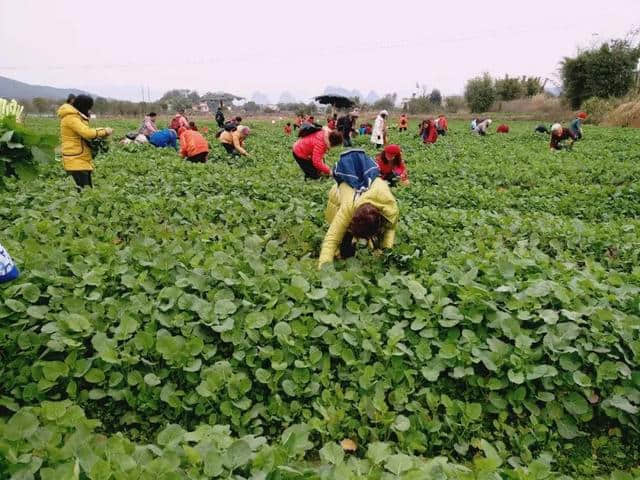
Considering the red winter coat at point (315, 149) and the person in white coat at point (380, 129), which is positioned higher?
the person in white coat at point (380, 129)

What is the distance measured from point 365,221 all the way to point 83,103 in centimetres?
453

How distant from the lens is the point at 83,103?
6.41m

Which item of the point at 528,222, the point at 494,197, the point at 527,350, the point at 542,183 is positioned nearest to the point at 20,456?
the point at 527,350

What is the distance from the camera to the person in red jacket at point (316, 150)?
7.46 m

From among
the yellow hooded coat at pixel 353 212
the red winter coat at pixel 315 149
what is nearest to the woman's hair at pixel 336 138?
the red winter coat at pixel 315 149

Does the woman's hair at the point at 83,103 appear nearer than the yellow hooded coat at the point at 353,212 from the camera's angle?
No

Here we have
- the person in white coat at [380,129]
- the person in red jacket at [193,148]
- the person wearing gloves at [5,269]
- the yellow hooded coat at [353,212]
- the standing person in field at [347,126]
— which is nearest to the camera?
the person wearing gloves at [5,269]

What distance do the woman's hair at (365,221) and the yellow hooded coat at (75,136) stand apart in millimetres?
4128

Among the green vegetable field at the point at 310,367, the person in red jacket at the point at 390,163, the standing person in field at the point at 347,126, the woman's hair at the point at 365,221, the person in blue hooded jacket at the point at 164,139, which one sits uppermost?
the standing person in field at the point at 347,126

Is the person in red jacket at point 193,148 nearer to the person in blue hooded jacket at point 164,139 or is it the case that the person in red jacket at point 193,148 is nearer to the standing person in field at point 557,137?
the person in blue hooded jacket at point 164,139

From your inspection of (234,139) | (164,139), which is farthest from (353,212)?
(164,139)

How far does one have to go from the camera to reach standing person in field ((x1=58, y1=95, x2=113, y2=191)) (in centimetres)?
634

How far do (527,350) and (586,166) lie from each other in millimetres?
9704

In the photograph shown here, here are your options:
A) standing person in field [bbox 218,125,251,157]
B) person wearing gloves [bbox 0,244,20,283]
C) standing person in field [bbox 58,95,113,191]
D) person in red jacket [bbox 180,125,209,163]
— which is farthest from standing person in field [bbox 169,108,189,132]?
person wearing gloves [bbox 0,244,20,283]
